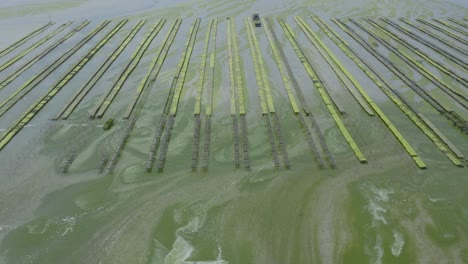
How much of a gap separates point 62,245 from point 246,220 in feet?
15.0

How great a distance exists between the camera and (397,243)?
9.04 metres

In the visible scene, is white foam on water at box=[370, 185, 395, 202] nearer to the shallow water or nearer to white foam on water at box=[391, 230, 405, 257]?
the shallow water

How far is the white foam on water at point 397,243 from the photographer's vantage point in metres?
8.83

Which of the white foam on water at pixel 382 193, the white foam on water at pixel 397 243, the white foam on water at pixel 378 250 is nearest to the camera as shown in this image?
the white foam on water at pixel 378 250

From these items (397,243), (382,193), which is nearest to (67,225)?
(397,243)

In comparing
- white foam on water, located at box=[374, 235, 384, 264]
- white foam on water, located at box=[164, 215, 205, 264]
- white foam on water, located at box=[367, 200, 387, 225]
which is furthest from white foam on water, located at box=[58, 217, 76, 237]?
white foam on water, located at box=[367, 200, 387, 225]

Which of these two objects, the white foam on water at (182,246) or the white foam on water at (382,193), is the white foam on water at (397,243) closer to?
the white foam on water at (382,193)

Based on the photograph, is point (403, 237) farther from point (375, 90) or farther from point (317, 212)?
point (375, 90)

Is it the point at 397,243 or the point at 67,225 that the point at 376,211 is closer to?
the point at 397,243

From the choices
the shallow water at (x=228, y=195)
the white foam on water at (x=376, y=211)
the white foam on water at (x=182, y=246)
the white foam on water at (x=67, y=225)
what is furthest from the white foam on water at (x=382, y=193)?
the white foam on water at (x=67, y=225)

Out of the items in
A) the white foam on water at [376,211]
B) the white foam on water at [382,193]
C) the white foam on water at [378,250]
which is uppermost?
the white foam on water at [382,193]

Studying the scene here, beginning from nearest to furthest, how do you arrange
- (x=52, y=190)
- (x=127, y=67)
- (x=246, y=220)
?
(x=246, y=220) < (x=52, y=190) < (x=127, y=67)

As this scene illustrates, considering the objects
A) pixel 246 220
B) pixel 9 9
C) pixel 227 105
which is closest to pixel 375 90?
pixel 227 105

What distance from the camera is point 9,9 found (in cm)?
2936
